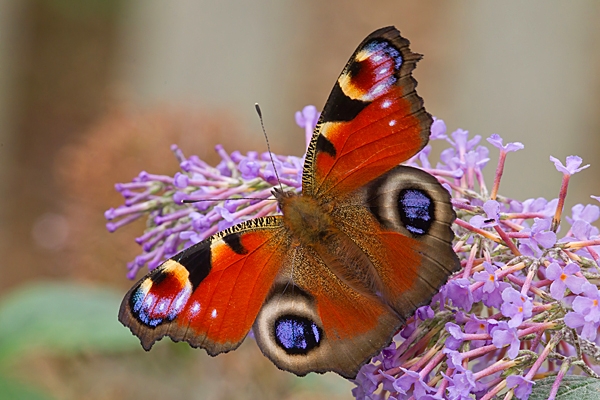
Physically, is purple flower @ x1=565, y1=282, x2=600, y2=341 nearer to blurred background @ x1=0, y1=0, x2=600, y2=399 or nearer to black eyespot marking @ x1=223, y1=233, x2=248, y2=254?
black eyespot marking @ x1=223, y1=233, x2=248, y2=254

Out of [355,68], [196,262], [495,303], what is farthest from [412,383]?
[355,68]

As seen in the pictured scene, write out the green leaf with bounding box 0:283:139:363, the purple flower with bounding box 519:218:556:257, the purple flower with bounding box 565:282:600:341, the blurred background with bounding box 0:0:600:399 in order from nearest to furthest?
the purple flower with bounding box 565:282:600:341, the purple flower with bounding box 519:218:556:257, the green leaf with bounding box 0:283:139:363, the blurred background with bounding box 0:0:600:399

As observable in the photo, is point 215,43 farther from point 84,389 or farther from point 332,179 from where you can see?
point 332,179

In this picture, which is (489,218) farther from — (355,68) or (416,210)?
(355,68)

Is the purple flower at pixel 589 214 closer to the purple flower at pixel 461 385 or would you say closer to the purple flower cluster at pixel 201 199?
the purple flower at pixel 461 385

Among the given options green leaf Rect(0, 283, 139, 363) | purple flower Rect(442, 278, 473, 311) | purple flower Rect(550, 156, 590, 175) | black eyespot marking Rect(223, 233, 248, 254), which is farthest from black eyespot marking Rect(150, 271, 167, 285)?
green leaf Rect(0, 283, 139, 363)

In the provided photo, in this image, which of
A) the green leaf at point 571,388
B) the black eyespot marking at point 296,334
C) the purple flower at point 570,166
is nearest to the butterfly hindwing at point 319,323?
the black eyespot marking at point 296,334
